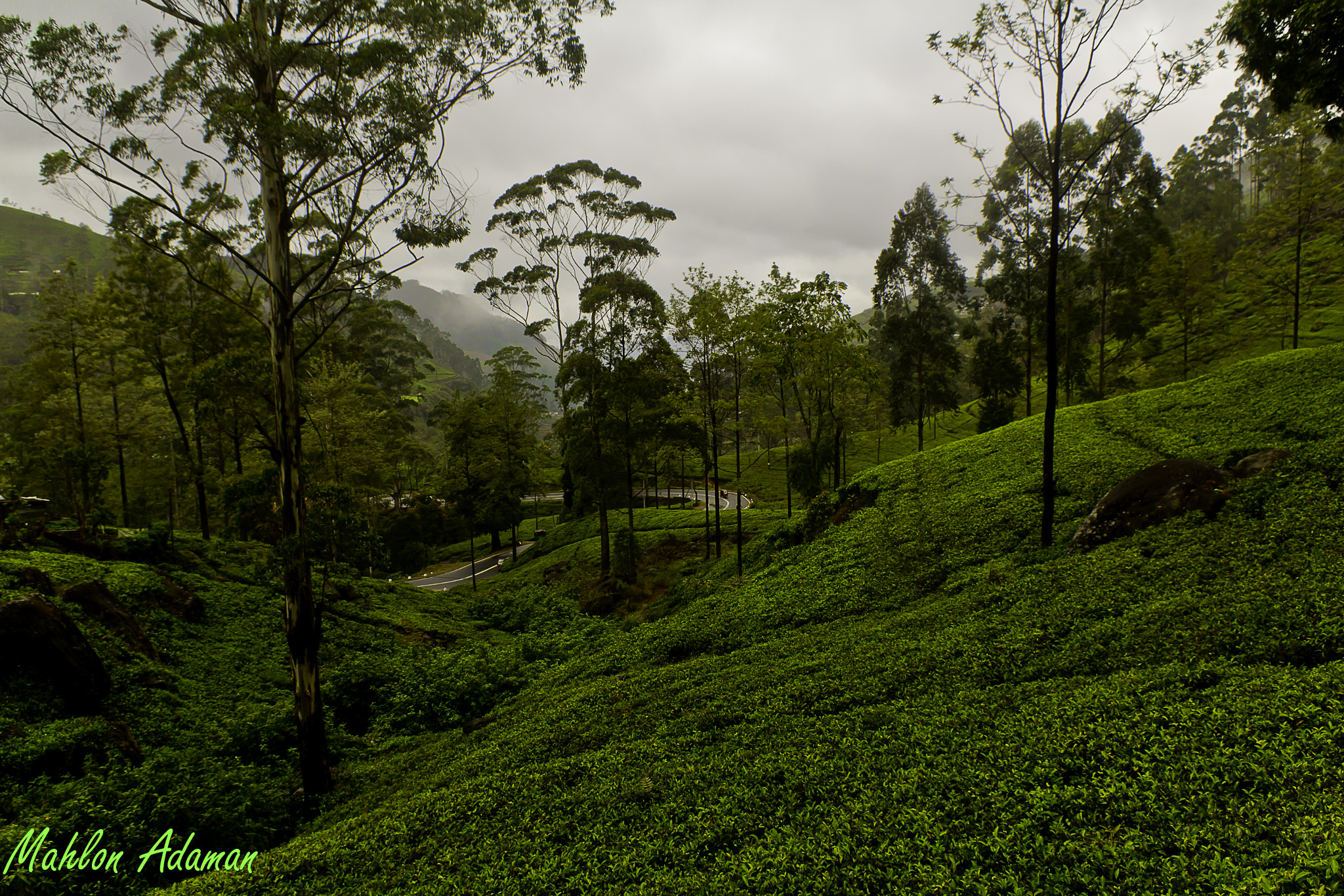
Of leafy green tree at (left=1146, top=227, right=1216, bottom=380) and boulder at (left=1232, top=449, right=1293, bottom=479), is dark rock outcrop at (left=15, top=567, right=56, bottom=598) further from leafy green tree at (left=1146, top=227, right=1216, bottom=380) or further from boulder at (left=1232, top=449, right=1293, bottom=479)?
leafy green tree at (left=1146, top=227, right=1216, bottom=380)

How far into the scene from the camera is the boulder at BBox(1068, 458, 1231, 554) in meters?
10.8

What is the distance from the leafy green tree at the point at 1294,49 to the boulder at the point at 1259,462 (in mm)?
9554

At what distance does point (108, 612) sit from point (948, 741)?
15983 millimetres

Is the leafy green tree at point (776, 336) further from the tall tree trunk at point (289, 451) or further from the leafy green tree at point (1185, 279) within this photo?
the leafy green tree at point (1185, 279)

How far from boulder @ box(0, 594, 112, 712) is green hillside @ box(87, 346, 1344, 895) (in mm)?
4381

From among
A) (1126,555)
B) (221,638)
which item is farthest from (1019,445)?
(221,638)

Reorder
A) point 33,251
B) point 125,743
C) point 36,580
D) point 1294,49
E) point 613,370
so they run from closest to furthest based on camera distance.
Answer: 1. point 125,743
2. point 36,580
3. point 1294,49
4. point 613,370
5. point 33,251

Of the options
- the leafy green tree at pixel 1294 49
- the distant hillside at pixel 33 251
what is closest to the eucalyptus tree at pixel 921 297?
the leafy green tree at pixel 1294 49

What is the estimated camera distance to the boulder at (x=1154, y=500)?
10820mm

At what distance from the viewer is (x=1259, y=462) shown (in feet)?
37.3

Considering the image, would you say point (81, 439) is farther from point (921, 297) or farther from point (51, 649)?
point (921, 297)

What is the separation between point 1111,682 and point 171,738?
47.4 ft

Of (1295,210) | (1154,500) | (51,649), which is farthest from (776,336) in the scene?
(1295,210)

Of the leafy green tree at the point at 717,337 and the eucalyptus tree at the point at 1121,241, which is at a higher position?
the eucalyptus tree at the point at 1121,241
